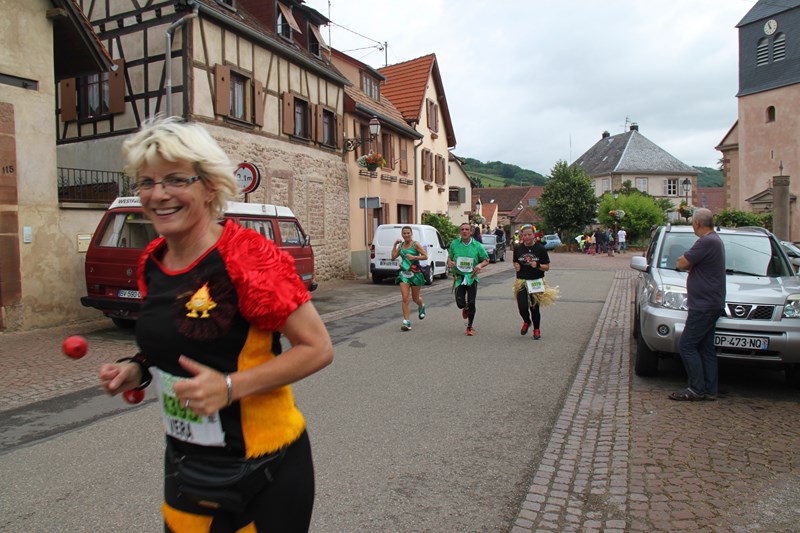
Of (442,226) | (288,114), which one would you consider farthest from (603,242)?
(288,114)

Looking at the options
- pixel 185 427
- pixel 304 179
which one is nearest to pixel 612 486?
pixel 185 427

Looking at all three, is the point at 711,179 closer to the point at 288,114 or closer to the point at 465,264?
the point at 288,114

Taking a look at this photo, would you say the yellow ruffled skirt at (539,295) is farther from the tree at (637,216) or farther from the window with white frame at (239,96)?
the tree at (637,216)

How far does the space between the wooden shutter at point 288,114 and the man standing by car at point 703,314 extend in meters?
14.4

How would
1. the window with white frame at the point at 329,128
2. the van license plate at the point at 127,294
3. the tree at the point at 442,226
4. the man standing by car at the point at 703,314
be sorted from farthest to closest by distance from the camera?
the tree at the point at 442,226, the window with white frame at the point at 329,128, the van license plate at the point at 127,294, the man standing by car at the point at 703,314

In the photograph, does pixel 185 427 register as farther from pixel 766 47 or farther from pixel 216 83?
pixel 766 47

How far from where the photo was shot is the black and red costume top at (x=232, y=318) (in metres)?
1.74

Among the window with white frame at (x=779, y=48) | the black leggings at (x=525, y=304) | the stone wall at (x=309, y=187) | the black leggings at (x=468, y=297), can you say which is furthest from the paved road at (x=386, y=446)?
the window with white frame at (x=779, y=48)

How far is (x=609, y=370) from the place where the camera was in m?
7.86

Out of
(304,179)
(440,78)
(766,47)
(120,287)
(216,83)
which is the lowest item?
(120,287)

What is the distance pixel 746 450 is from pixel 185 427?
4448 mm

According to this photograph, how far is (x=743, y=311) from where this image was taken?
21.4 feet

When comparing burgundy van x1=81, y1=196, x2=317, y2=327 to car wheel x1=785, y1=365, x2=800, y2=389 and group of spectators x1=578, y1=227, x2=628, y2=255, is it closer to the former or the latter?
car wheel x1=785, y1=365, x2=800, y2=389

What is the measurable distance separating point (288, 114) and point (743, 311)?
14892mm
